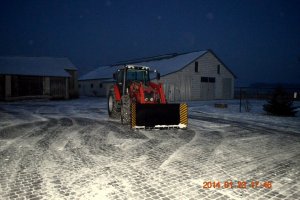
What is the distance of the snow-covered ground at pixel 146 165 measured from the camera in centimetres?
397

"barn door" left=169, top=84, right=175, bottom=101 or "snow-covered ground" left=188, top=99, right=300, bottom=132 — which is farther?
"barn door" left=169, top=84, right=175, bottom=101

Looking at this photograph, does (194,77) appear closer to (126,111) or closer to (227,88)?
(227,88)

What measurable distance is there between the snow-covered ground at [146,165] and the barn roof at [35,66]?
72.1 feet

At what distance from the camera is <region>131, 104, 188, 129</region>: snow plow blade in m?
8.98

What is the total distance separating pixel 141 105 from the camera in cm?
902

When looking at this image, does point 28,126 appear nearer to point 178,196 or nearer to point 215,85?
point 178,196

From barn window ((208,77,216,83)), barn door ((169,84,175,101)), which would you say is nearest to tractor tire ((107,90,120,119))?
barn door ((169,84,175,101))

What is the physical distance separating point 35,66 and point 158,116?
26.2 m

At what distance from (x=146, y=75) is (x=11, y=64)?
23.4m
